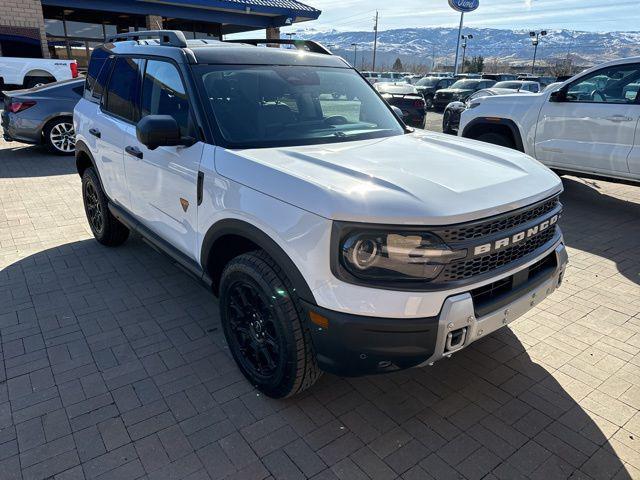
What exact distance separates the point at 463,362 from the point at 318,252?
1616 millimetres

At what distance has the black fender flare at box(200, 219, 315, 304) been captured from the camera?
92.1 inches

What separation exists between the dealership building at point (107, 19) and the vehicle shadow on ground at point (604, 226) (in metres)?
16.7

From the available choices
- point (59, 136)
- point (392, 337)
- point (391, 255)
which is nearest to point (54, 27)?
point (59, 136)

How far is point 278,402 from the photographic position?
288cm

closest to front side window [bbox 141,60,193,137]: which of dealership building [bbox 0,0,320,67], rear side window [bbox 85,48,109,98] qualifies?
rear side window [bbox 85,48,109,98]

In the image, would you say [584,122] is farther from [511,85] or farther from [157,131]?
[511,85]

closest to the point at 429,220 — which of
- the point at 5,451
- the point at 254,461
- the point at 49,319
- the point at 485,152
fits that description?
the point at 485,152

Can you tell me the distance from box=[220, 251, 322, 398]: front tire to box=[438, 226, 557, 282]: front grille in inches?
29.5

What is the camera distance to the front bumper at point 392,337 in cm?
220

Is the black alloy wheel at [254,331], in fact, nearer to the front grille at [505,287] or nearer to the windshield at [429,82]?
the front grille at [505,287]

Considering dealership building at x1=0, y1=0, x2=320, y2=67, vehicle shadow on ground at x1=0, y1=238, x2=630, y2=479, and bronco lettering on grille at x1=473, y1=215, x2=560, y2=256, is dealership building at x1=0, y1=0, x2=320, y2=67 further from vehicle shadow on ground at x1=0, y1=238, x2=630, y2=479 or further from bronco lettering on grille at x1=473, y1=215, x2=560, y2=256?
bronco lettering on grille at x1=473, y1=215, x2=560, y2=256

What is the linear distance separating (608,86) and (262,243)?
5926mm

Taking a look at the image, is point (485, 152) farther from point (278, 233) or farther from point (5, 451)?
point (5, 451)

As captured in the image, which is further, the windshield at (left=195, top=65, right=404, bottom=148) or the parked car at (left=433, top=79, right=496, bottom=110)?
the parked car at (left=433, top=79, right=496, bottom=110)
